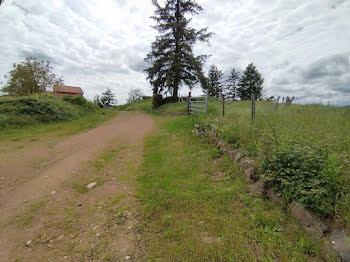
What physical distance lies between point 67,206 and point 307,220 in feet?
11.7

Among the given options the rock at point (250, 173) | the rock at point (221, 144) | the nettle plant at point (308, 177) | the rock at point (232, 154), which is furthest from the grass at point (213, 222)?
the rock at point (221, 144)

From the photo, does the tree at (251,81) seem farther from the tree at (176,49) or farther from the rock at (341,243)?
the rock at (341,243)

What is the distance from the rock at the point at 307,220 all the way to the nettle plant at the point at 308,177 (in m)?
0.08

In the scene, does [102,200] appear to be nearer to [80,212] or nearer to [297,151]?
[80,212]

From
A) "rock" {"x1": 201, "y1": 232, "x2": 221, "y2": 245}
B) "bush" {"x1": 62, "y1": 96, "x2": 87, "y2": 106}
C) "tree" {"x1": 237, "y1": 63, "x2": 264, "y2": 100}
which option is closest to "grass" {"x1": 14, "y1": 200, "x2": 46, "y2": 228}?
"rock" {"x1": 201, "y1": 232, "x2": 221, "y2": 245}

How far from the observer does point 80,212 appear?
250 centimetres

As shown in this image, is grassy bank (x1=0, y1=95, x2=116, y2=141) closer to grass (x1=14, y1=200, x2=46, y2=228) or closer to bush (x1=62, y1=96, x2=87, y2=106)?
bush (x1=62, y1=96, x2=87, y2=106)

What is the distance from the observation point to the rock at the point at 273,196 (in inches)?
94.4

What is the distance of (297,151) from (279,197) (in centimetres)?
78

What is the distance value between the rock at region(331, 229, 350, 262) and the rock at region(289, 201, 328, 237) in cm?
10

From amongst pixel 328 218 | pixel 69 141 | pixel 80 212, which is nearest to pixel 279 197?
pixel 328 218

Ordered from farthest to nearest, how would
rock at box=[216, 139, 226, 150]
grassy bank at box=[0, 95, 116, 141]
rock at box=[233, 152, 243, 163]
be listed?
grassy bank at box=[0, 95, 116, 141]
rock at box=[216, 139, 226, 150]
rock at box=[233, 152, 243, 163]

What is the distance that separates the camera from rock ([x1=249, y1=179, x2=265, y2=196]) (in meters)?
2.64

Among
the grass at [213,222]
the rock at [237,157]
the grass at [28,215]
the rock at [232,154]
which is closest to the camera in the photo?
the grass at [213,222]
